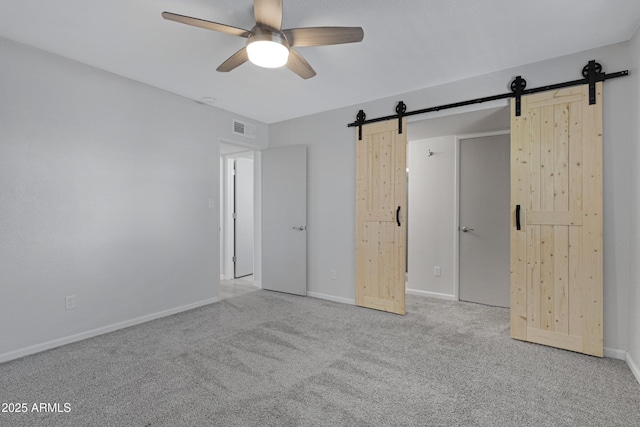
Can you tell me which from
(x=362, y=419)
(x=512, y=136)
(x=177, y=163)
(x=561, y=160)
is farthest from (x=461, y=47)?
(x=177, y=163)

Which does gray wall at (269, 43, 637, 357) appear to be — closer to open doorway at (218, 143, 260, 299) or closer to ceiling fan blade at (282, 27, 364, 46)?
open doorway at (218, 143, 260, 299)

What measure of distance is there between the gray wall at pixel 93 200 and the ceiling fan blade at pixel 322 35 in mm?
2128

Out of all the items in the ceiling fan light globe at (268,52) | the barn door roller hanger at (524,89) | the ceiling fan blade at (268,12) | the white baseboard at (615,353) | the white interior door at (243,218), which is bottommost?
the white baseboard at (615,353)

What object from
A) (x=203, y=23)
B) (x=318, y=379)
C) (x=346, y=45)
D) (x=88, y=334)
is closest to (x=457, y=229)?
(x=346, y=45)

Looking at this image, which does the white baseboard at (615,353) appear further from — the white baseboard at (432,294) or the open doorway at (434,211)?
the white baseboard at (432,294)

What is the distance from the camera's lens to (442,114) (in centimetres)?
339

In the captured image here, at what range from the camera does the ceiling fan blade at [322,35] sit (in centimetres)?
196

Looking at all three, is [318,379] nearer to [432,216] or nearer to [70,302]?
[70,302]

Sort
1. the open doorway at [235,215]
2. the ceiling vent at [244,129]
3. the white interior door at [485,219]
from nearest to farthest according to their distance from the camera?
the white interior door at [485,219] → the ceiling vent at [244,129] → the open doorway at [235,215]

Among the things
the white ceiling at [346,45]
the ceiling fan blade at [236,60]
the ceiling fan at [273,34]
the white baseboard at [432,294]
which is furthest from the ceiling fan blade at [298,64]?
the white baseboard at [432,294]

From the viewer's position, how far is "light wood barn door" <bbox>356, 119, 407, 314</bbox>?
3.61 m

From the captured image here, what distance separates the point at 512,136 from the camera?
2924 millimetres

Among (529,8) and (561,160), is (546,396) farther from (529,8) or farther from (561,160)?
(529,8)

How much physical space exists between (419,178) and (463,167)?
0.61 metres
